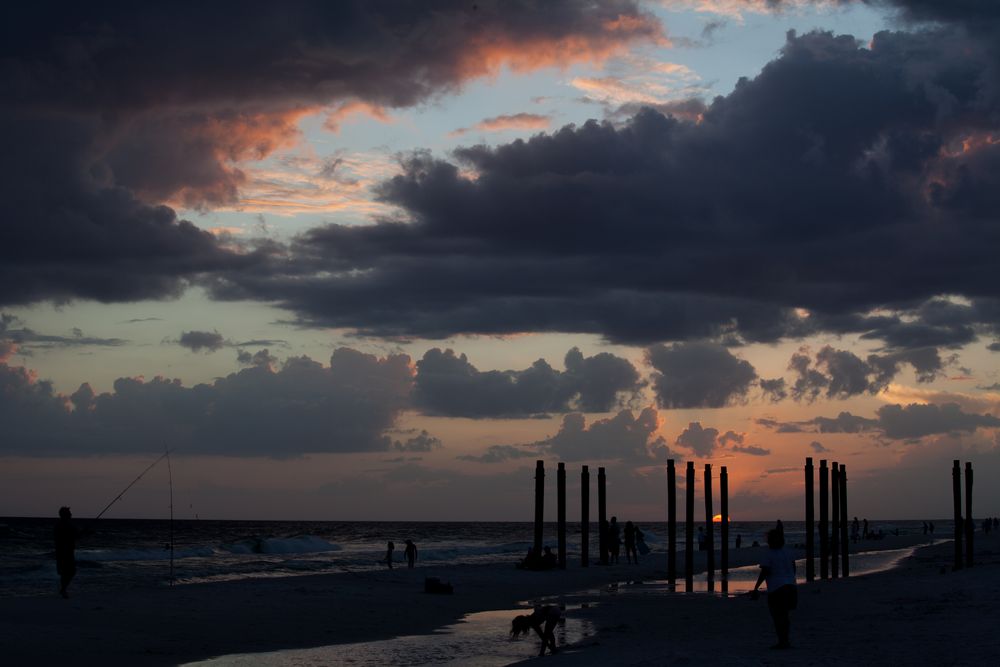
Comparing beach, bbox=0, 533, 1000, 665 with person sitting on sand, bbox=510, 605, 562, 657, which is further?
person sitting on sand, bbox=510, 605, 562, 657

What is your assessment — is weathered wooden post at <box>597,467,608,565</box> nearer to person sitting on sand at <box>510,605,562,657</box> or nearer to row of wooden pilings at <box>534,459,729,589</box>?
row of wooden pilings at <box>534,459,729,589</box>

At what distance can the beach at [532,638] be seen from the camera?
16.2 m

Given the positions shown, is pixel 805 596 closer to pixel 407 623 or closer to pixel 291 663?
pixel 407 623

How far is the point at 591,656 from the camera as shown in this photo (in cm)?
1697

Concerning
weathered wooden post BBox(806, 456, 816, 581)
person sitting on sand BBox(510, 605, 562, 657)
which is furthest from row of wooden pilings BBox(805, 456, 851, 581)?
person sitting on sand BBox(510, 605, 562, 657)

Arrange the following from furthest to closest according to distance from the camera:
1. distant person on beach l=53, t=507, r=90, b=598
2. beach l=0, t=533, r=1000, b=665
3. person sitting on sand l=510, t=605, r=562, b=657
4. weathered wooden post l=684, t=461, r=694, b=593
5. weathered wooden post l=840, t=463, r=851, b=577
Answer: weathered wooden post l=840, t=463, r=851, b=577 < weathered wooden post l=684, t=461, r=694, b=593 < distant person on beach l=53, t=507, r=90, b=598 < person sitting on sand l=510, t=605, r=562, b=657 < beach l=0, t=533, r=1000, b=665

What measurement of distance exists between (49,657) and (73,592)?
17.0 metres

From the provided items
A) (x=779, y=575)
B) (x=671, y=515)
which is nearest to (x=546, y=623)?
(x=779, y=575)

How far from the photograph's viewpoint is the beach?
16.2m

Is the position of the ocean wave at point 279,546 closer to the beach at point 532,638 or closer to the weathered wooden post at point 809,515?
the beach at point 532,638

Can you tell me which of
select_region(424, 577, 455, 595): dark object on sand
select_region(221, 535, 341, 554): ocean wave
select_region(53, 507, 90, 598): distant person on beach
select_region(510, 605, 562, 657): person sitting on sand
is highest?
select_region(53, 507, 90, 598): distant person on beach

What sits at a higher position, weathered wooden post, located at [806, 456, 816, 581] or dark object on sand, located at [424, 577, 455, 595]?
weathered wooden post, located at [806, 456, 816, 581]

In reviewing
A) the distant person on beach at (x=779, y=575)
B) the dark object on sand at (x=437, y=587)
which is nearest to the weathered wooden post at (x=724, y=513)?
the dark object on sand at (x=437, y=587)

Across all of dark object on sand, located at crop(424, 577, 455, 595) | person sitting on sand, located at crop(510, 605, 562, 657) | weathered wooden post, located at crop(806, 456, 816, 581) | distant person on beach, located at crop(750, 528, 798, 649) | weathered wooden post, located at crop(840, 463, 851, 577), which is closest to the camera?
distant person on beach, located at crop(750, 528, 798, 649)
